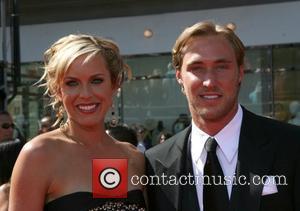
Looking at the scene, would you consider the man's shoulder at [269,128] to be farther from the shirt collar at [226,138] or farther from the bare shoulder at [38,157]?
the bare shoulder at [38,157]

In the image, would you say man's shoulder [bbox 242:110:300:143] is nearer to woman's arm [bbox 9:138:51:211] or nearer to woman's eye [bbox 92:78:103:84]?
woman's eye [bbox 92:78:103:84]

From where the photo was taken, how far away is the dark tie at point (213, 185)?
2588 mm

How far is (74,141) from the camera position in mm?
2764

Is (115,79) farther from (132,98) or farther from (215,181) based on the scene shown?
(132,98)

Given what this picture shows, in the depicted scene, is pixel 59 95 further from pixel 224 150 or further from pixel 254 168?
pixel 254 168

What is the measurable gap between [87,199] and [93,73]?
0.58m

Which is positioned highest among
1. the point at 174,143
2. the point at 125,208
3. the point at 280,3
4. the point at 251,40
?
the point at 280,3

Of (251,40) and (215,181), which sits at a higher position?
(251,40)

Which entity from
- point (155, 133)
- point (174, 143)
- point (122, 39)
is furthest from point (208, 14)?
point (174, 143)

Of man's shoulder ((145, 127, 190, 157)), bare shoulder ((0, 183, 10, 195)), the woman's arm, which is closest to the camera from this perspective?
the woman's arm

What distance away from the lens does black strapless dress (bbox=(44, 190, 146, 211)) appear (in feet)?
8.36

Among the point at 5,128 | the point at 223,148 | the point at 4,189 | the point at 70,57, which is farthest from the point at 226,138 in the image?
the point at 5,128

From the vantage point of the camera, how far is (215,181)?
2602mm

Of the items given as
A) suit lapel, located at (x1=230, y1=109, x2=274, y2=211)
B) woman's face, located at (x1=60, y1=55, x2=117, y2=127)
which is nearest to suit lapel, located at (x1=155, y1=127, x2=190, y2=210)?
suit lapel, located at (x1=230, y1=109, x2=274, y2=211)
